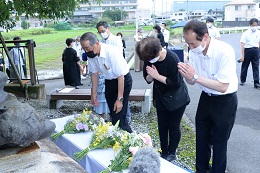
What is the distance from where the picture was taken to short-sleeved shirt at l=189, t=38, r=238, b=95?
2943 millimetres

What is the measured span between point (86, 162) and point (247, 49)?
648cm

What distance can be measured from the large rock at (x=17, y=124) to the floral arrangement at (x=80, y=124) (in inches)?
52.6

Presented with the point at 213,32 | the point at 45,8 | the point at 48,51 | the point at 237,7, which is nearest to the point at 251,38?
the point at 213,32

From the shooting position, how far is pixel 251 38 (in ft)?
27.0

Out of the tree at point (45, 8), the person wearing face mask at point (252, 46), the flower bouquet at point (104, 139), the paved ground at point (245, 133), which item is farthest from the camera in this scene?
the person wearing face mask at point (252, 46)

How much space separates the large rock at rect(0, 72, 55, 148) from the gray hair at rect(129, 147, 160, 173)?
748 millimetres

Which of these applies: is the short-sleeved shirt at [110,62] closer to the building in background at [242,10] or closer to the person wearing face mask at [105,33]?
the person wearing face mask at [105,33]

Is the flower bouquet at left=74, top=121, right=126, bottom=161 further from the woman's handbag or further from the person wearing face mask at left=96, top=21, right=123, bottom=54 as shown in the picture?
the person wearing face mask at left=96, top=21, right=123, bottom=54

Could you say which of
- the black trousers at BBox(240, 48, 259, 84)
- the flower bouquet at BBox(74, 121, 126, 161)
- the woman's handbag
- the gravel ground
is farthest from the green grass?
the flower bouquet at BBox(74, 121, 126, 161)

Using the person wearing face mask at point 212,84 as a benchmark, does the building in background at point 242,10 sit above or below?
above

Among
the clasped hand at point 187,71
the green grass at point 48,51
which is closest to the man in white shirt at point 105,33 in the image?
the clasped hand at point 187,71

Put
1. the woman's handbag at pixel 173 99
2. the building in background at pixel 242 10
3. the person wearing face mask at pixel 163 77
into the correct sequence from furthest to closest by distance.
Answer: the building in background at pixel 242 10, the woman's handbag at pixel 173 99, the person wearing face mask at pixel 163 77

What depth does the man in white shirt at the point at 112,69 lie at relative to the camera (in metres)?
3.81

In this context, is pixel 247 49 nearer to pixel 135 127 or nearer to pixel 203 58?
pixel 135 127
